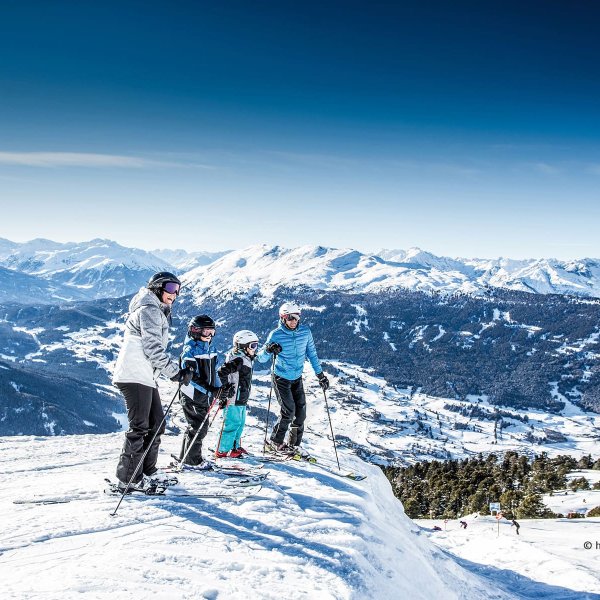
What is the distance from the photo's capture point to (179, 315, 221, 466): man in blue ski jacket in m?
8.23

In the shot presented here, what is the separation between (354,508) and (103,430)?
623 feet

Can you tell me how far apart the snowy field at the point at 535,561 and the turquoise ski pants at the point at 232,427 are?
17.7ft

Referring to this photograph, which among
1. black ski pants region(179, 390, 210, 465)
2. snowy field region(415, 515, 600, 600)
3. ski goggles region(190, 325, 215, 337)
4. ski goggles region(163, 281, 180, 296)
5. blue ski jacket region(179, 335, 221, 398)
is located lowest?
snowy field region(415, 515, 600, 600)

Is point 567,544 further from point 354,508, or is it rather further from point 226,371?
point 226,371

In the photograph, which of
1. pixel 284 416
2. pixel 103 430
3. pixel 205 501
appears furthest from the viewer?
pixel 103 430

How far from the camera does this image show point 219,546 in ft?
17.8

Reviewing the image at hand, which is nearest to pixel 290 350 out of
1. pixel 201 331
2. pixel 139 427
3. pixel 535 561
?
pixel 201 331

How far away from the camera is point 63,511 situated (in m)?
6.46

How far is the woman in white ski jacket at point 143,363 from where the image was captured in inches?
261

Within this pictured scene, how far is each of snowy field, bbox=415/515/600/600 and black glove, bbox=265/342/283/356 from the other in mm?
5980

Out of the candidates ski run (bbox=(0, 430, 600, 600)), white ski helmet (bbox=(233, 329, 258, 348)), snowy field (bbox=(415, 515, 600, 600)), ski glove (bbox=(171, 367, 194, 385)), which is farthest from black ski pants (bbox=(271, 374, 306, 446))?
snowy field (bbox=(415, 515, 600, 600))

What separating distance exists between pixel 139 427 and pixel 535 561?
10033 mm

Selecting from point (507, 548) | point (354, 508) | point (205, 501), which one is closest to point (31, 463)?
point (205, 501)

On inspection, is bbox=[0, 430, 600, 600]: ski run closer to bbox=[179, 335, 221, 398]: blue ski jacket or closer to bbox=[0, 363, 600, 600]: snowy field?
bbox=[0, 363, 600, 600]: snowy field
